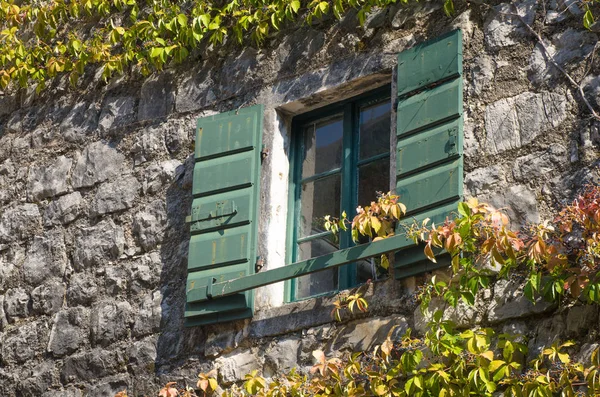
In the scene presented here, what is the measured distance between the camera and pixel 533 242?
4508 mm

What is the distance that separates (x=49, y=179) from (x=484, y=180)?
2.51 metres

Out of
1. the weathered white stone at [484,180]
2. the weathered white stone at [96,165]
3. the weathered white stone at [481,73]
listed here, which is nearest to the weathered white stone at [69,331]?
the weathered white stone at [96,165]

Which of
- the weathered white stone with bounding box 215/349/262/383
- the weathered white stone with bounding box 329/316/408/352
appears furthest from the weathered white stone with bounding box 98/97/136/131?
the weathered white stone with bounding box 329/316/408/352

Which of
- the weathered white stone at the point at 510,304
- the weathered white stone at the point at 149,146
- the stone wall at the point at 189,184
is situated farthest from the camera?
the weathered white stone at the point at 149,146

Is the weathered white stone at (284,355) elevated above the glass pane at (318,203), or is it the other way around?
the glass pane at (318,203)

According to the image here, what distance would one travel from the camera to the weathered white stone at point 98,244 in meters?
5.95

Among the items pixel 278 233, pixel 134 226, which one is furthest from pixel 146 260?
pixel 278 233

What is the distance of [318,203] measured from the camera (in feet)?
18.6

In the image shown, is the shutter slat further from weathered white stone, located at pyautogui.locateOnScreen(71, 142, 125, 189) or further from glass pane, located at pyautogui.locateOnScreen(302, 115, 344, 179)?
weathered white stone, located at pyautogui.locateOnScreen(71, 142, 125, 189)

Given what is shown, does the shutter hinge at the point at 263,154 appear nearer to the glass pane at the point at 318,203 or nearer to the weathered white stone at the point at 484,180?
the glass pane at the point at 318,203

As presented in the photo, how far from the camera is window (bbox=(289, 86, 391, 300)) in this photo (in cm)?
548

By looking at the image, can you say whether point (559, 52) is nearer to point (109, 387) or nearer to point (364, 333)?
point (364, 333)

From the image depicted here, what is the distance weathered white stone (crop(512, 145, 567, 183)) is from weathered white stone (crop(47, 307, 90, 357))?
2.23m

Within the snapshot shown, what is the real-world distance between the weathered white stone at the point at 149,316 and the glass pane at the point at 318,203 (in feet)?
2.43
